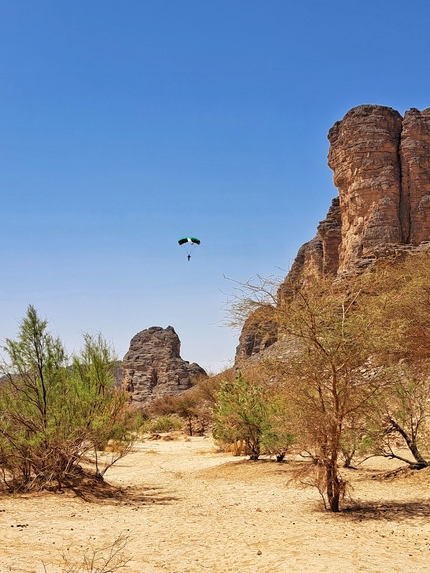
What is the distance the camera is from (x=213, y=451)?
23.1m

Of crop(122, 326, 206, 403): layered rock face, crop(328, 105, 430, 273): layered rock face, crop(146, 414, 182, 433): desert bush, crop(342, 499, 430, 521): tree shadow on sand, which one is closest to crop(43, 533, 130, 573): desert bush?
crop(342, 499, 430, 521): tree shadow on sand

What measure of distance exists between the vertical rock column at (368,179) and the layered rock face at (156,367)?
27961mm

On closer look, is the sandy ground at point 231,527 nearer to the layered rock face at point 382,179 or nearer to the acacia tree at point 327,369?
the acacia tree at point 327,369

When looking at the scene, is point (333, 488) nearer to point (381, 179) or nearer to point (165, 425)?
point (165, 425)

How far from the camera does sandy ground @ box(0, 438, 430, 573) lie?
6457mm

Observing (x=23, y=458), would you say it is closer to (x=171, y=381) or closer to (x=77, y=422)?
(x=77, y=422)

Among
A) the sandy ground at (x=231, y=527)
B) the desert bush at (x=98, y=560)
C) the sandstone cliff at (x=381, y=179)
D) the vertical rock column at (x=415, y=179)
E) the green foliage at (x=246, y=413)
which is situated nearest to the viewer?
the desert bush at (x=98, y=560)

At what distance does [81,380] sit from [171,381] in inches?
2217

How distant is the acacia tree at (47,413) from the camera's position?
11734 millimetres

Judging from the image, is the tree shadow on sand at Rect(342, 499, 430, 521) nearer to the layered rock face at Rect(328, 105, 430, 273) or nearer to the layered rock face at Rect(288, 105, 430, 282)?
the layered rock face at Rect(288, 105, 430, 282)

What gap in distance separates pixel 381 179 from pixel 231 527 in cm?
4121

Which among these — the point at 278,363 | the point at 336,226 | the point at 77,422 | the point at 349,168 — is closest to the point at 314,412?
the point at 278,363

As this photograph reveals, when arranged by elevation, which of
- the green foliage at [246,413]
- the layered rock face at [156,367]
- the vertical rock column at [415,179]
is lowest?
the green foliage at [246,413]

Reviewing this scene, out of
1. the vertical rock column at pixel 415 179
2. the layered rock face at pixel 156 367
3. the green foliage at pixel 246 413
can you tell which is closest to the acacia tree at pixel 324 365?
the green foliage at pixel 246 413
